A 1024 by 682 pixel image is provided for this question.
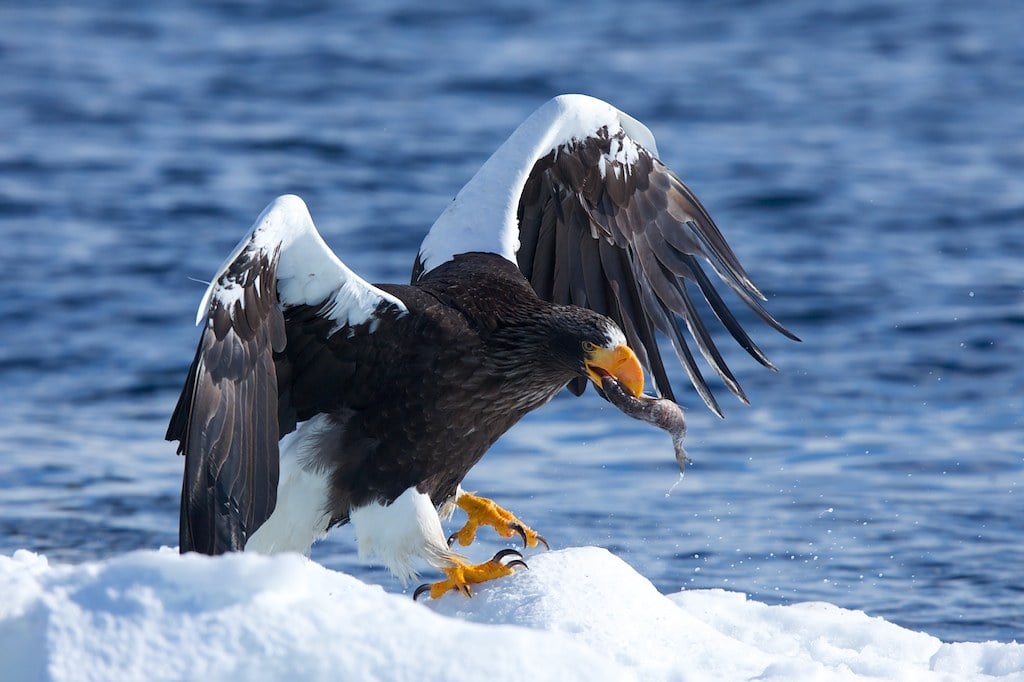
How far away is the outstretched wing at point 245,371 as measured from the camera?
474 cm

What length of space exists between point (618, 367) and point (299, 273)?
1.02 m

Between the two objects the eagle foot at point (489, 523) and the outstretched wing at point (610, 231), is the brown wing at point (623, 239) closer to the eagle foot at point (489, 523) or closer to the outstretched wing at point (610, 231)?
the outstretched wing at point (610, 231)

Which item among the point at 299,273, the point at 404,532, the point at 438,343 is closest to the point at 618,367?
the point at 438,343

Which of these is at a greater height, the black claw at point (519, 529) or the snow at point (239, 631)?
the snow at point (239, 631)

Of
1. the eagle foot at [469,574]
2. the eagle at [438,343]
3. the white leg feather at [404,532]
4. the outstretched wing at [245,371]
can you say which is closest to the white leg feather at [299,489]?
the eagle at [438,343]

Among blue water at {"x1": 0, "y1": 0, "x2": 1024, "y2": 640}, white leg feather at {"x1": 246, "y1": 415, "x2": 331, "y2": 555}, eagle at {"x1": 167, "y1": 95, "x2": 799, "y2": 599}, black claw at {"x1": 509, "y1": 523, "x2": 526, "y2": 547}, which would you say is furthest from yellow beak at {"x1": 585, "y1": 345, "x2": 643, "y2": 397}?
blue water at {"x1": 0, "y1": 0, "x2": 1024, "y2": 640}

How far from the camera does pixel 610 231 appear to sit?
20.6 feet

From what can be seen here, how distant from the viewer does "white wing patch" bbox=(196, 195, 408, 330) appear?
4.75 m

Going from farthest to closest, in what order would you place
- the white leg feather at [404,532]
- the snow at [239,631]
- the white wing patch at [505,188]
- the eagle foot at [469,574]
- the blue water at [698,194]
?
the blue water at [698,194] → the white wing patch at [505,188] → the white leg feather at [404,532] → the eagle foot at [469,574] → the snow at [239,631]

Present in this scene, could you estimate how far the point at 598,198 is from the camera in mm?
6289

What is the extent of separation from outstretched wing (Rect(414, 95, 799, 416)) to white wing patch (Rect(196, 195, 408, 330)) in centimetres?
92

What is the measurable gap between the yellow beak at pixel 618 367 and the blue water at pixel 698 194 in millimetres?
1407

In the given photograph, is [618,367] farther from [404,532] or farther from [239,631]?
[239,631]

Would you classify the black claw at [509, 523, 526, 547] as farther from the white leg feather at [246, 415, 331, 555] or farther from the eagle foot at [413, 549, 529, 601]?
the white leg feather at [246, 415, 331, 555]
